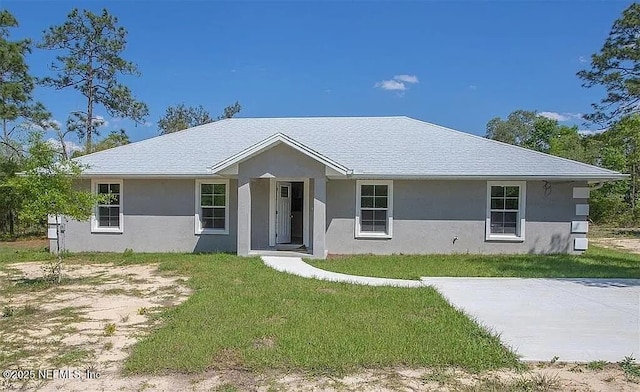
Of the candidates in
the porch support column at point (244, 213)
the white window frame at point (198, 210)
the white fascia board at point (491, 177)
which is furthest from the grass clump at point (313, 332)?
the white window frame at point (198, 210)

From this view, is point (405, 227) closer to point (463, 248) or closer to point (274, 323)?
point (463, 248)

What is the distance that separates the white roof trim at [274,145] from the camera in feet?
40.1

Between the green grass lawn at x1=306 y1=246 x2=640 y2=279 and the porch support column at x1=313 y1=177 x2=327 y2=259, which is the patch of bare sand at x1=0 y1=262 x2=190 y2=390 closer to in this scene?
the porch support column at x1=313 y1=177 x2=327 y2=259

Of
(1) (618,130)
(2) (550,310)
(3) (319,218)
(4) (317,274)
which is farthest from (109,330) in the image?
(1) (618,130)

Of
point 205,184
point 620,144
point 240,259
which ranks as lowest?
point 240,259

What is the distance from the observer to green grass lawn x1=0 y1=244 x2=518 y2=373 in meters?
4.90

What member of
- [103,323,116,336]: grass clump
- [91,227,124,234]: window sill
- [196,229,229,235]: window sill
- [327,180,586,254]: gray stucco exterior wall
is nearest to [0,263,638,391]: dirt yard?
[103,323,116,336]: grass clump

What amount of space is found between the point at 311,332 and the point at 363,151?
9.86m

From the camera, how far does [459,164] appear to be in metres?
13.6

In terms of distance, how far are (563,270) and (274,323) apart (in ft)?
27.1

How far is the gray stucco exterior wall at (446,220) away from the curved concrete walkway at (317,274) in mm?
2319

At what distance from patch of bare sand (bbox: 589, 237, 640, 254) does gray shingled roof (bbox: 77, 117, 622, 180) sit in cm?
595

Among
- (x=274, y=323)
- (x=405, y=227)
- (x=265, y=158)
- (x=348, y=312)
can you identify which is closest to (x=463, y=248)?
(x=405, y=227)

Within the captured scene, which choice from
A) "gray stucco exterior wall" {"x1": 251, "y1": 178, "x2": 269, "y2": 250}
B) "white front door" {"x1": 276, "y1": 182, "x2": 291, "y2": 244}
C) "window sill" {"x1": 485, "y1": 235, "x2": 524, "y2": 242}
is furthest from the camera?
"white front door" {"x1": 276, "y1": 182, "x2": 291, "y2": 244}
